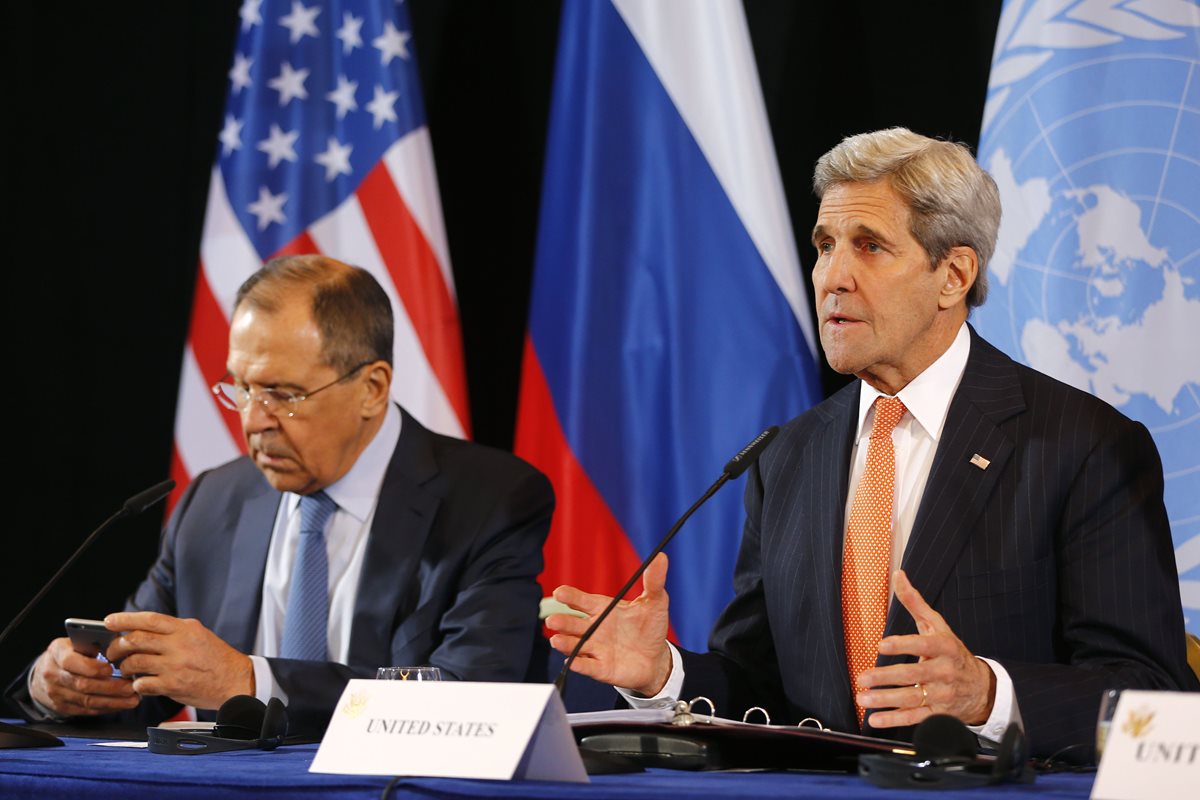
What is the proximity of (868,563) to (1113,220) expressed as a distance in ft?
3.43

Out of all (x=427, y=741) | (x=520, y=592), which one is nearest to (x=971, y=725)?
(x=427, y=741)

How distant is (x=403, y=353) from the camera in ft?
12.3

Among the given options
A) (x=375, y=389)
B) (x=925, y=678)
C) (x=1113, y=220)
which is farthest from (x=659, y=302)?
(x=925, y=678)

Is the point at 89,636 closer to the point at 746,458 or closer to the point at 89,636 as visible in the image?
the point at 89,636

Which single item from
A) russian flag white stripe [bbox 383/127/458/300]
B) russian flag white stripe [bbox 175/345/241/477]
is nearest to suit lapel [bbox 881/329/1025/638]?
→ russian flag white stripe [bbox 383/127/458/300]

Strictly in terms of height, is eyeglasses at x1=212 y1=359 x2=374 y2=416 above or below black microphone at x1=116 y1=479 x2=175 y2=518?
above

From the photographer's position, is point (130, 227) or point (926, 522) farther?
point (130, 227)

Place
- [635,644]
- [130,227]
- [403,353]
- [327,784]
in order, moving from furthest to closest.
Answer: [130,227], [403,353], [635,644], [327,784]

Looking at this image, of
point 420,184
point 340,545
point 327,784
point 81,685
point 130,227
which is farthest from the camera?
point 130,227

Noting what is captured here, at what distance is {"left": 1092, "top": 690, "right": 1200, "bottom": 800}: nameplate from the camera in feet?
4.02

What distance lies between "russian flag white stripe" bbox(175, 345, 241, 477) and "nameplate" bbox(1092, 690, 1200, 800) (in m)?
2.92

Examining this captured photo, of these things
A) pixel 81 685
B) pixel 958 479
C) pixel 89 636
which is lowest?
pixel 81 685

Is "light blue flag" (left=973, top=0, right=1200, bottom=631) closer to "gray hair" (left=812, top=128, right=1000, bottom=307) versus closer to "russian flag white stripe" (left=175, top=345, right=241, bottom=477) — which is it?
"gray hair" (left=812, top=128, right=1000, bottom=307)

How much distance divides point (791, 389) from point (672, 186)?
0.60 m
